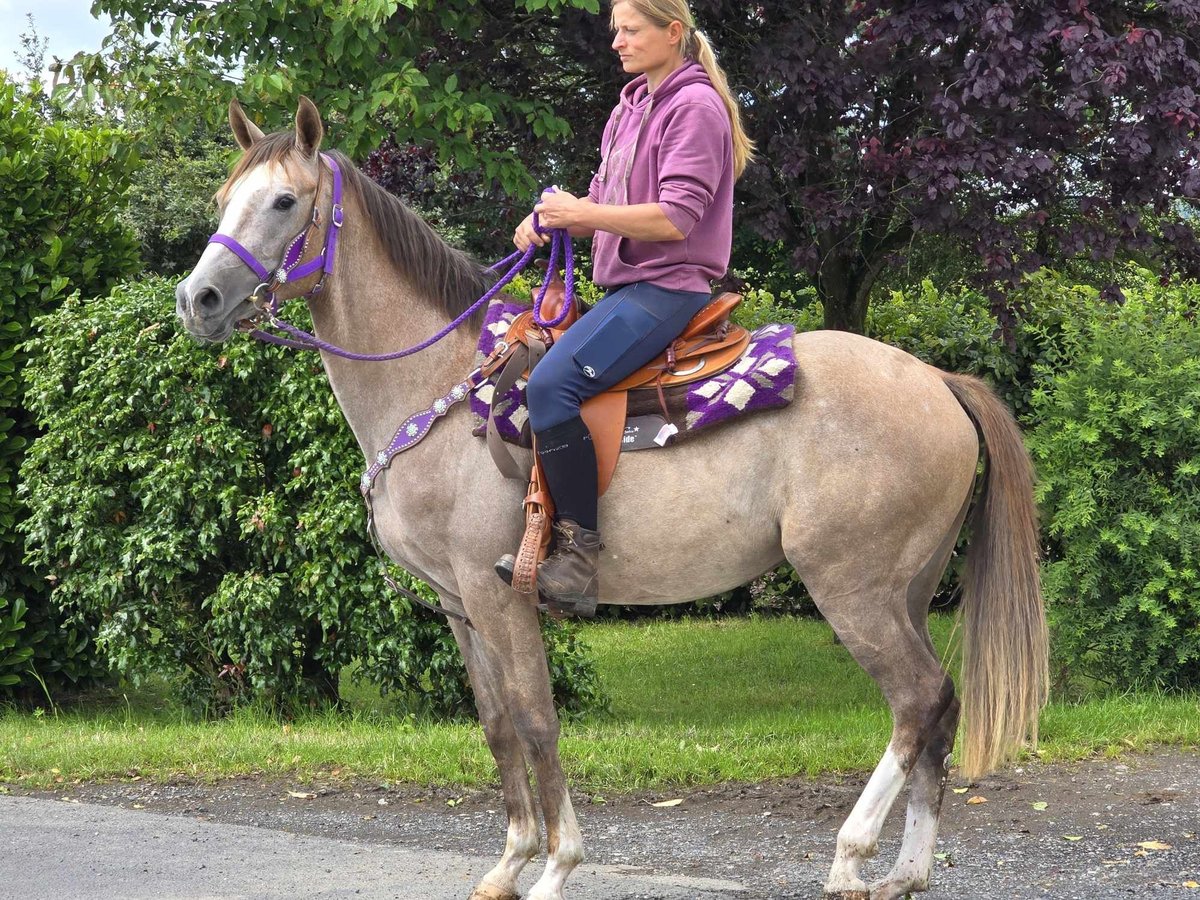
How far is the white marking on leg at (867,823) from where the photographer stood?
4176 mm

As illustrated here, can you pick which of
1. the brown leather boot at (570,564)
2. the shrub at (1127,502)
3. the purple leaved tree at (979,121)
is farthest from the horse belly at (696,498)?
the shrub at (1127,502)

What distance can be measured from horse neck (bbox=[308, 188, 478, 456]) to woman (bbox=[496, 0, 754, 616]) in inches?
19.0

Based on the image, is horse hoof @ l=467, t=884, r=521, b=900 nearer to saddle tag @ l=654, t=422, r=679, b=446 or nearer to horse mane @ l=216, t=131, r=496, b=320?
saddle tag @ l=654, t=422, r=679, b=446

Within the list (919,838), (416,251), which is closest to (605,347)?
(416,251)

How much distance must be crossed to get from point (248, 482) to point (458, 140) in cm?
231

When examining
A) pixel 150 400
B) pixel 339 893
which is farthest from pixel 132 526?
pixel 339 893

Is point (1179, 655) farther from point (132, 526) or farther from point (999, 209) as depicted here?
point (132, 526)

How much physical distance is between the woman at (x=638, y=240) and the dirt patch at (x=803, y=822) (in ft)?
4.94

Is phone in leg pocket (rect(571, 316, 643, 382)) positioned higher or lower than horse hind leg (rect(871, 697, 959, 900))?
higher

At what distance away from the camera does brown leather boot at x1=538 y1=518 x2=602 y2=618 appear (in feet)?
13.6

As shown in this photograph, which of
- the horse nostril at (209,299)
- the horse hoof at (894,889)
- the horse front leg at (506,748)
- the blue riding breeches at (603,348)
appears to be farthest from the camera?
the horse front leg at (506,748)

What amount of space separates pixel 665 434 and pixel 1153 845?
260 cm

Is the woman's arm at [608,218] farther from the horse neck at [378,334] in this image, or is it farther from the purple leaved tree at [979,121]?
the purple leaved tree at [979,121]

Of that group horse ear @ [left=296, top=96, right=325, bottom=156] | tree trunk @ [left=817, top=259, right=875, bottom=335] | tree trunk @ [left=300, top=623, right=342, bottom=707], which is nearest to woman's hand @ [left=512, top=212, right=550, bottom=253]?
horse ear @ [left=296, top=96, right=325, bottom=156]
